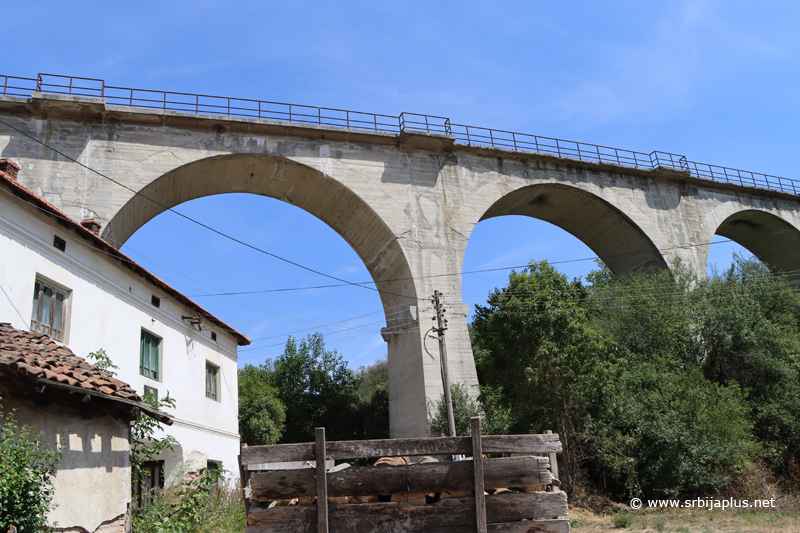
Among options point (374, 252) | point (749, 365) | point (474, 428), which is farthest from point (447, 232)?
point (474, 428)

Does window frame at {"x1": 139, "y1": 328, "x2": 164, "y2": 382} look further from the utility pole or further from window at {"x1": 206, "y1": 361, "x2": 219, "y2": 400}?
the utility pole

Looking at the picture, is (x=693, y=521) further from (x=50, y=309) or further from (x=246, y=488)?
(x=50, y=309)

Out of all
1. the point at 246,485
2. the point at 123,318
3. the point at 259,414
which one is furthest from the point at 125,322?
the point at 259,414

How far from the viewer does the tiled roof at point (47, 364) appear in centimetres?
696

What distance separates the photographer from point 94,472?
8.20m

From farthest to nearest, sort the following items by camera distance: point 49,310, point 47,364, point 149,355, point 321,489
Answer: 1. point 149,355
2. point 49,310
3. point 47,364
4. point 321,489

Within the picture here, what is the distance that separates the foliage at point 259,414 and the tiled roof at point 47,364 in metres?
26.1

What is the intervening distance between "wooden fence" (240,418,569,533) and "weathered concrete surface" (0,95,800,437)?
14692 mm

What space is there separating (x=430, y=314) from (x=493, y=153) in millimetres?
7469

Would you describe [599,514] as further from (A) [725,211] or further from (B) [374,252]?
(A) [725,211]

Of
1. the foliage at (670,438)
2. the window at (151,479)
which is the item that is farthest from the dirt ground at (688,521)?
the window at (151,479)

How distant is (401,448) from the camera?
497 cm

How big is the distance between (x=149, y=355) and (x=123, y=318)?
1.31 metres

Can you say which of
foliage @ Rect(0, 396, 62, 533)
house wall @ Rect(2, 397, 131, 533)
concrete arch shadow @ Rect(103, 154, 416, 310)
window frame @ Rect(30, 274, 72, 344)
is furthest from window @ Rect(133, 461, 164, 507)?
concrete arch shadow @ Rect(103, 154, 416, 310)
